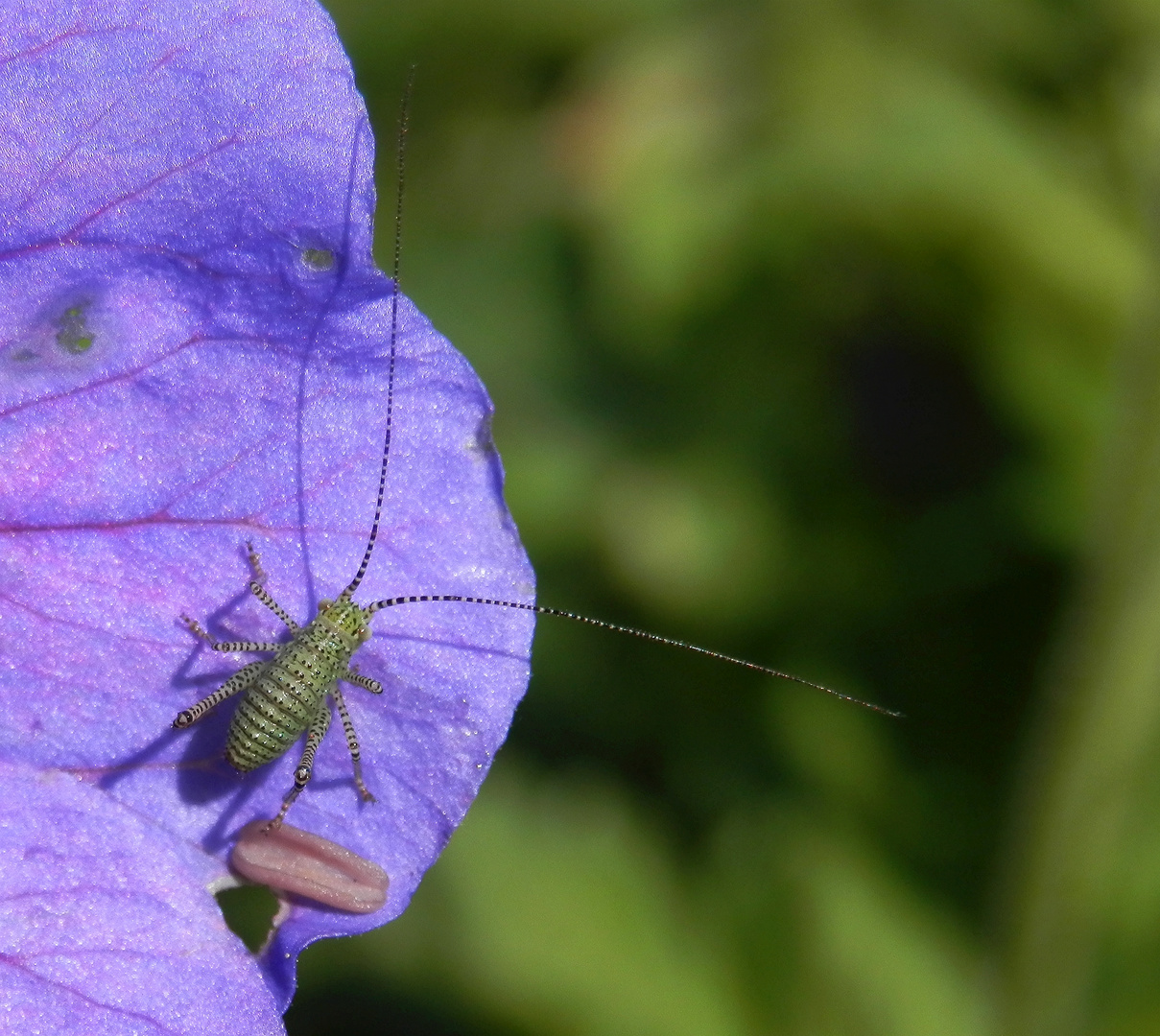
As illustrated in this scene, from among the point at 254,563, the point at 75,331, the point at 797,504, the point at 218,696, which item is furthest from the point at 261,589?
the point at 797,504

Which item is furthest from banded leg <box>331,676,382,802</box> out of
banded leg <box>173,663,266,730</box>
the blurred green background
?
the blurred green background

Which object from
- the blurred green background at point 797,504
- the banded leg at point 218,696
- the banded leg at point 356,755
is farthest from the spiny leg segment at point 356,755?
the blurred green background at point 797,504

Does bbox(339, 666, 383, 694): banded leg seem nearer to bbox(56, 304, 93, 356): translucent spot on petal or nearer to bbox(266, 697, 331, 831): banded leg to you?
bbox(266, 697, 331, 831): banded leg

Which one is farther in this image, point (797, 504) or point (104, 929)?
point (797, 504)

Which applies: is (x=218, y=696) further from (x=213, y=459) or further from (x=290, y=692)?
(x=213, y=459)

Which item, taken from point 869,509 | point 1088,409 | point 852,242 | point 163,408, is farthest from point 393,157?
point 163,408

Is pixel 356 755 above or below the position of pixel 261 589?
below
